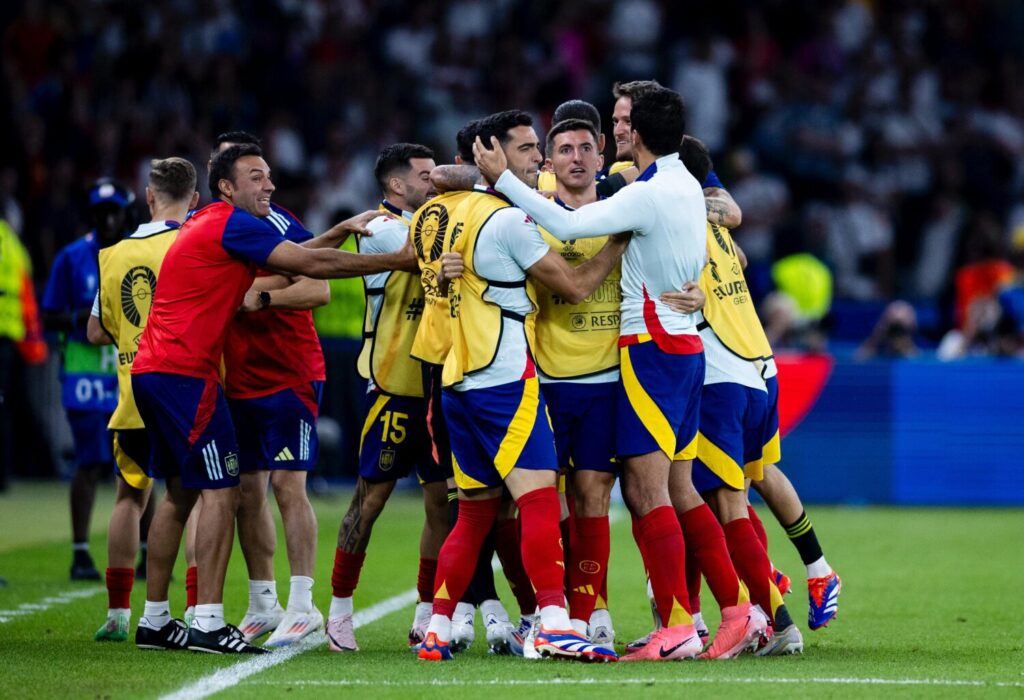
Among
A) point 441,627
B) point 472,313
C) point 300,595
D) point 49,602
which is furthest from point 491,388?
point 49,602

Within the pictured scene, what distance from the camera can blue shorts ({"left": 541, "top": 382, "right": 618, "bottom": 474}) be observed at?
23.9ft

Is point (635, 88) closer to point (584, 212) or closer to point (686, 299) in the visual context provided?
point (584, 212)

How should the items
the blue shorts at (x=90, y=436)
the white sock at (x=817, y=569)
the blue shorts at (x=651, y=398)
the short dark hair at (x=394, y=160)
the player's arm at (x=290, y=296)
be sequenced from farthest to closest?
the blue shorts at (x=90, y=436) → the short dark hair at (x=394, y=160) → the white sock at (x=817, y=569) → the player's arm at (x=290, y=296) → the blue shorts at (x=651, y=398)

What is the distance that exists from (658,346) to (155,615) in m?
2.71

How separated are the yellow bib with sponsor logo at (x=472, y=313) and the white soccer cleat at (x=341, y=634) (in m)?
1.36

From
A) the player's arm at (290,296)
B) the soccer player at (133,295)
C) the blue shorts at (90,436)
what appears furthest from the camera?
the blue shorts at (90,436)

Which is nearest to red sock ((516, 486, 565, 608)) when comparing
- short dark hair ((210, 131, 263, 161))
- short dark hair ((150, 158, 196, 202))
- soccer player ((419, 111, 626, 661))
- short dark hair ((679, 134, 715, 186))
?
soccer player ((419, 111, 626, 661))

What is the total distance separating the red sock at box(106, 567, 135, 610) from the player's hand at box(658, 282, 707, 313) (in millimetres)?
3069

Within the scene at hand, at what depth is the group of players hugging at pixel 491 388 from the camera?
7008mm

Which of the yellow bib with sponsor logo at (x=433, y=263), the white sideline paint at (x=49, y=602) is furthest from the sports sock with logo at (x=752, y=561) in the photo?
the white sideline paint at (x=49, y=602)

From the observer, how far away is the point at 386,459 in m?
7.76

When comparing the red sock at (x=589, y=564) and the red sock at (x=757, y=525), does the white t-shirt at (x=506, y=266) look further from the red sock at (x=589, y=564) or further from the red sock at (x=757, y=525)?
the red sock at (x=757, y=525)

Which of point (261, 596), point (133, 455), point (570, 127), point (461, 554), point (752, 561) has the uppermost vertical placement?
point (570, 127)

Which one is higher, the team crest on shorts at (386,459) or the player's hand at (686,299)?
the player's hand at (686,299)
